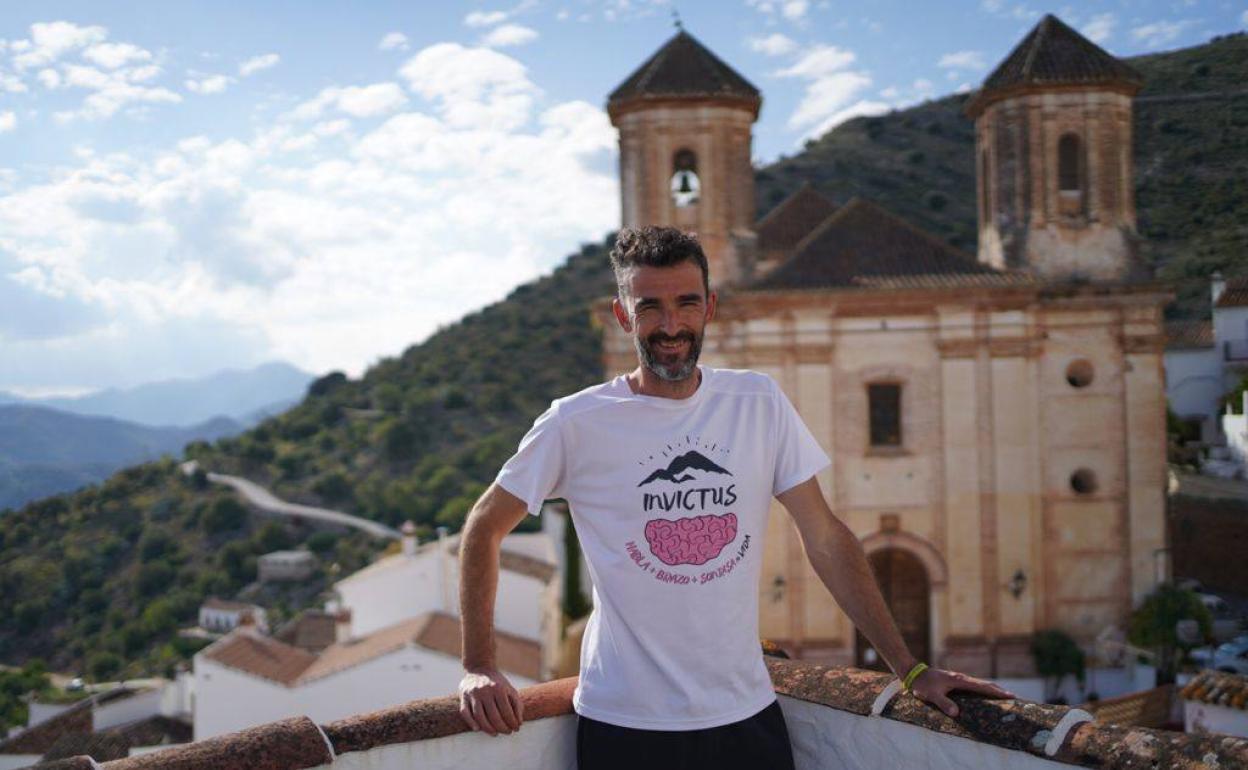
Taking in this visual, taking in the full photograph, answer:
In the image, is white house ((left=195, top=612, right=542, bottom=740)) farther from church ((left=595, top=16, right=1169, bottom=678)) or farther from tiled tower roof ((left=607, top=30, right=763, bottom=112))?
tiled tower roof ((left=607, top=30, right=763, bottom=112))

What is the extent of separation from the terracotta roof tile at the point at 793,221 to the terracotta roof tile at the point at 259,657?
36.8 feet

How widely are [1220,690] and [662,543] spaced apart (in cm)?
974

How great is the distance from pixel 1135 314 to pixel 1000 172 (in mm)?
2759

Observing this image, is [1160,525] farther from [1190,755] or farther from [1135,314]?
[1190,755]

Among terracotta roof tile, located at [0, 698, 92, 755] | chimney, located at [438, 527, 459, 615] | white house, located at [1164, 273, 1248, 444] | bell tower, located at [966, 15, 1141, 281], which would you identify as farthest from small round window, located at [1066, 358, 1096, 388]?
terracotta roof tile, located at [0, 698, 92, 755]

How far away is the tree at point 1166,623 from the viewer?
51.2 feet

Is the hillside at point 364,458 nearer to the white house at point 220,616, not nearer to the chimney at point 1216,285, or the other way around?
the white house at point 220,616

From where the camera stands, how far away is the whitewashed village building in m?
18.6

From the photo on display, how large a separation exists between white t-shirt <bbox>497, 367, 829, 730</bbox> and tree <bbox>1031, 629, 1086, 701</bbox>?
14.3 m

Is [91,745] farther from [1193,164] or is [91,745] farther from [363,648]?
[1193,164]

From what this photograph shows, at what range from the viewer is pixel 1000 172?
17.0 m

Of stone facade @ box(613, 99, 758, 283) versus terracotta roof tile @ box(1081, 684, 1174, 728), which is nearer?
terracotta roof tile @ box(1081, 684, 1174, 728)

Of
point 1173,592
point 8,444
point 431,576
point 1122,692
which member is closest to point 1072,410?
point 1173,592

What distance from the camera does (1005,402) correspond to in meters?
16.6
